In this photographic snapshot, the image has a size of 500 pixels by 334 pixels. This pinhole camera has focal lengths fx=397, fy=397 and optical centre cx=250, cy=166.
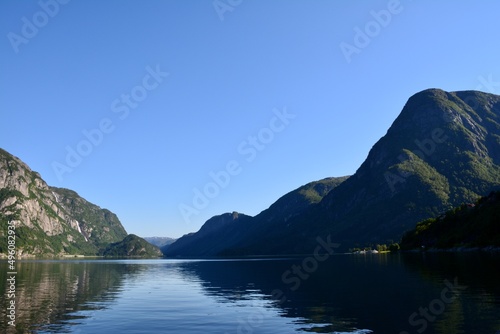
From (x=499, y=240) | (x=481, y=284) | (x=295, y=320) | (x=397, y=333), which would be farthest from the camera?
(x=499, y=240)

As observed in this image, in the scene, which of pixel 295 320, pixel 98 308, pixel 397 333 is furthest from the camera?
pixel 98 308

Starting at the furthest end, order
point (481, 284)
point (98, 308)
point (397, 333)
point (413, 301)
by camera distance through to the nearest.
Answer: point (481, 284) → point (98, 308) → point (413, 301) → point (397, 333)

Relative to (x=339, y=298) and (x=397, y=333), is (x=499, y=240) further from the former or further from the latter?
(x=397, y=333)

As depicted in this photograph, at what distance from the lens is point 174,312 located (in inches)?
1953

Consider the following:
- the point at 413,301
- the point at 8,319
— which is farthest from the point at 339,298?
the point at 8,319

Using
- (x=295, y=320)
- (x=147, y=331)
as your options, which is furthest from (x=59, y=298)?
(x=295, y=320)

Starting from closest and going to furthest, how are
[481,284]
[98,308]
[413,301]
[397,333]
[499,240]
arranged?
1. [397,333]
2. [413,301]
3. [98,308]
4. [481,284]
5. [499,240]

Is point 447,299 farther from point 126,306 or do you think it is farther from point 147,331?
point 126,306

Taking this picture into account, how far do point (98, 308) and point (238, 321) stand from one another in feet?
70.7

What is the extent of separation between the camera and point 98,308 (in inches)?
2057

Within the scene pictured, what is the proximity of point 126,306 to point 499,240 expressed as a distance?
168586 mm

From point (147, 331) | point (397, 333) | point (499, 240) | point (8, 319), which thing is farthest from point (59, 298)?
point (499, 240)

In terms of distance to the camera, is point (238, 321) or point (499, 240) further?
point (499, 240)

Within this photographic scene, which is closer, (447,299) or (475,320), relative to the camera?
(475,320)
